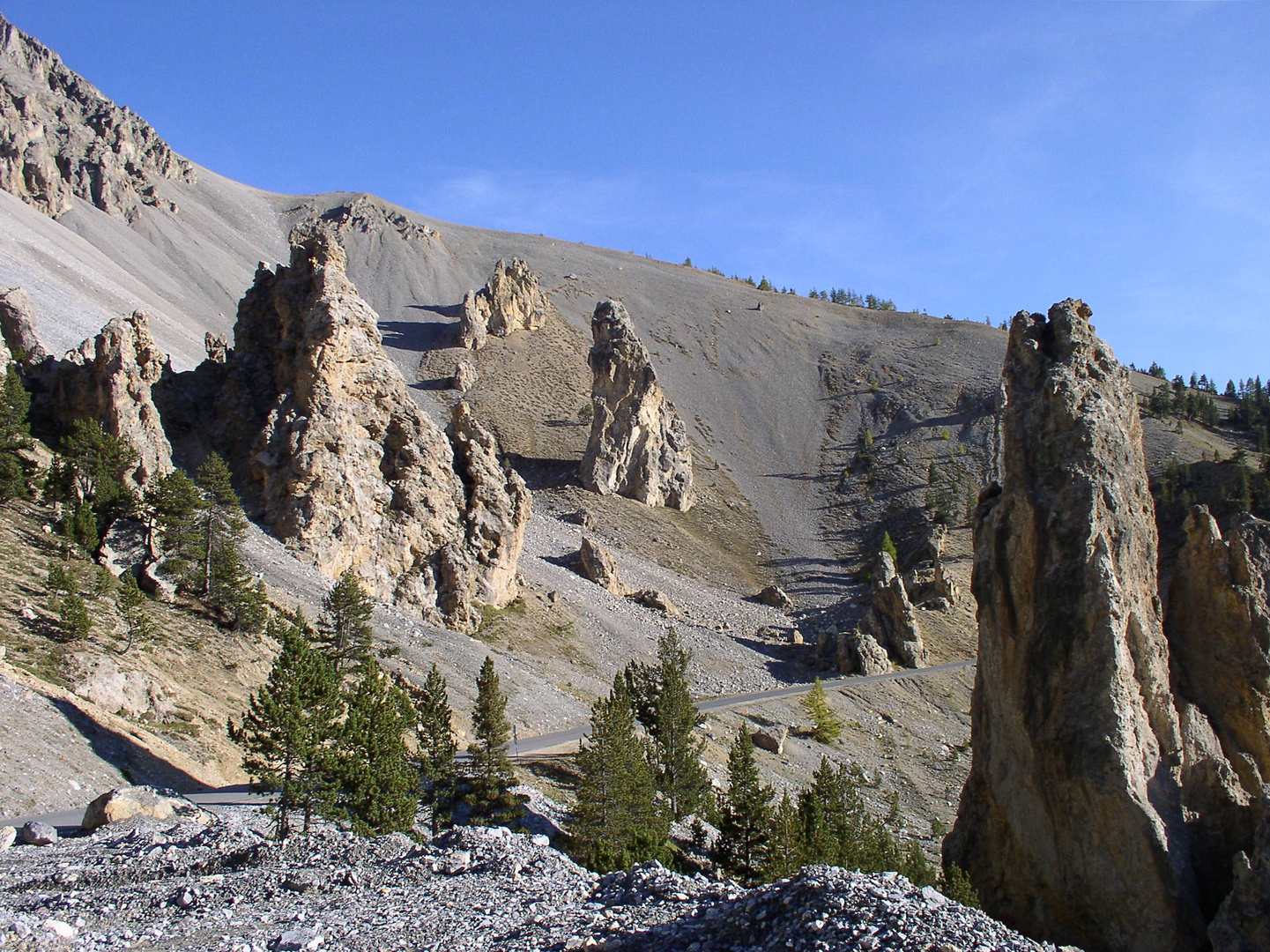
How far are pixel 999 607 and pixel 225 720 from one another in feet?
86.7

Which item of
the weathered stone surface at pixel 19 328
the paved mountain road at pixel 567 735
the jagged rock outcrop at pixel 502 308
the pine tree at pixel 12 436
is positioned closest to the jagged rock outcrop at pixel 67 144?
the jagged rock outcrop at pixel 502 308

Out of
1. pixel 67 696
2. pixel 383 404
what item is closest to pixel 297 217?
pixel 383 404

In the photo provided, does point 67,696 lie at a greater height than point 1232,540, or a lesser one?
lesser

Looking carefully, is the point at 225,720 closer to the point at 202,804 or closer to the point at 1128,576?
the point at 202,804

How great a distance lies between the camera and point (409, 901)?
15164 millimetres

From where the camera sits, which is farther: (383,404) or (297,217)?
(297,217)

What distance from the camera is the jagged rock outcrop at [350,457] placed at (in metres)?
46.1

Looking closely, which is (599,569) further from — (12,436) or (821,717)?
(12,436)

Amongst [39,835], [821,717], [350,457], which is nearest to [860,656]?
[821,717]

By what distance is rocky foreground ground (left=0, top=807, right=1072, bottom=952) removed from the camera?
11.6 meters

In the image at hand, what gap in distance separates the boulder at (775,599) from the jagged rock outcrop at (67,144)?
106142 millimetres

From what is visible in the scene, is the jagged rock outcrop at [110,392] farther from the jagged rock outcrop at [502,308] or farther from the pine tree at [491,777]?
the jagged rock outcrop at [502,308]

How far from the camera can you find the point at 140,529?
3712cm

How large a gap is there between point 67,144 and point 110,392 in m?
118
